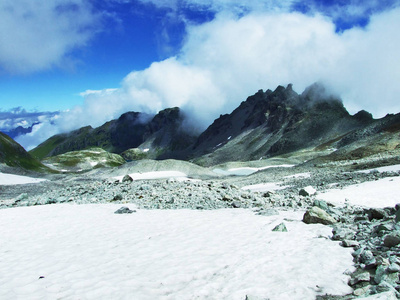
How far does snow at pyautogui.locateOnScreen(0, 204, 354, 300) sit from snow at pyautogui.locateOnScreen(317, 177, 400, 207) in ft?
23.2

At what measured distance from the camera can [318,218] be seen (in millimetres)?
15117

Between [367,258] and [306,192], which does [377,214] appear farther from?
[306,192]

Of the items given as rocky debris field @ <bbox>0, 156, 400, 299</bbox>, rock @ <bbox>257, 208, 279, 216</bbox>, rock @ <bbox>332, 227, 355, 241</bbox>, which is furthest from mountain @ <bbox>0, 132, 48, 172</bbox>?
rock @ <bbox>332, 227, 355, 241</bbox>

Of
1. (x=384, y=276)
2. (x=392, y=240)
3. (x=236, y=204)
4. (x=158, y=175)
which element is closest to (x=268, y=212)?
(x=236, y=204)

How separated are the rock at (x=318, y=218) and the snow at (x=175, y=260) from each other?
0.48 m

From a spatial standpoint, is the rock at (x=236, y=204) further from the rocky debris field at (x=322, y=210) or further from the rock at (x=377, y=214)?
the rock at (x=377, y=214)

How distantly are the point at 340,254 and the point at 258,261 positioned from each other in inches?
109

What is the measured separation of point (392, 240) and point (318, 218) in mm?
4772

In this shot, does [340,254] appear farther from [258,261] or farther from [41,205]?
[41,205]

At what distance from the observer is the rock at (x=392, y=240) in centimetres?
1035

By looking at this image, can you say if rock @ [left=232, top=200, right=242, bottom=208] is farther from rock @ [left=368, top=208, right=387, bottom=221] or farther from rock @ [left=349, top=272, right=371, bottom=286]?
rock @ [left=349, top=272, right=371, bottom=286]

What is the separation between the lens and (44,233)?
16938 mm

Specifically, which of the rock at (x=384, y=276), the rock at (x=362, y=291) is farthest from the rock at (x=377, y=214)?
the rock at (x=362, y=291)

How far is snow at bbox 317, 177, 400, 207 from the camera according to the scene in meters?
21.4
